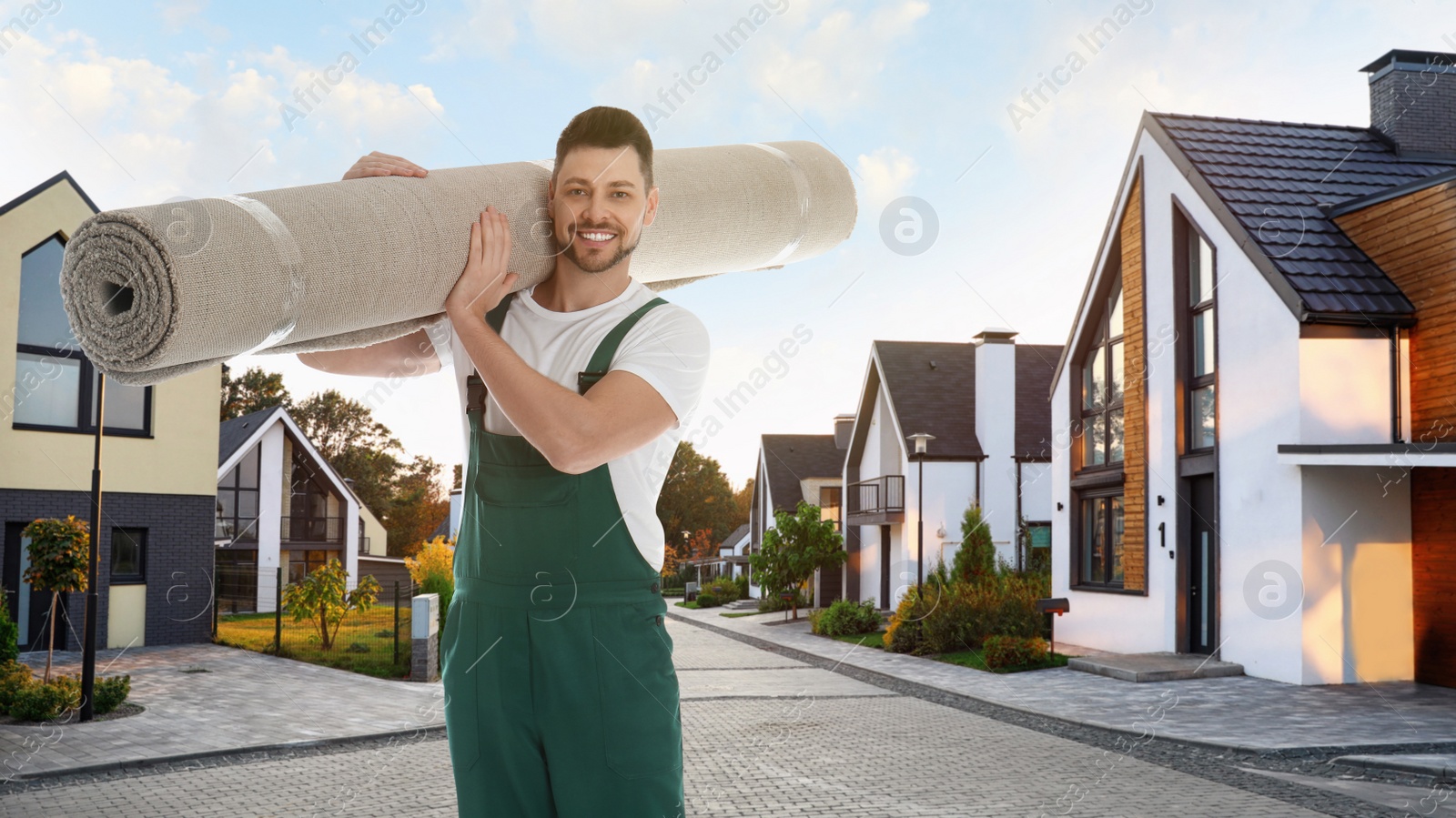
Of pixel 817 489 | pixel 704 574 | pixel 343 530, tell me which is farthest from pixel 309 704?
pixel 704 574

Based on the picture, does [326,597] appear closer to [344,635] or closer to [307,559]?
[344,635]

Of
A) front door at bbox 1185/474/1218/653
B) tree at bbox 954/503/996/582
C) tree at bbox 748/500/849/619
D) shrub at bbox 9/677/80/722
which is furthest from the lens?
tree at bbox 748/500/849/619

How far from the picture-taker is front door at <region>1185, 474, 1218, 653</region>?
1658 centimetres

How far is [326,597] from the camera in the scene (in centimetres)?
1792

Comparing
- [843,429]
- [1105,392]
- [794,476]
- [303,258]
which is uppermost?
[843,429]

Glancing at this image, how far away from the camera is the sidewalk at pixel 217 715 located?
31.6 feet

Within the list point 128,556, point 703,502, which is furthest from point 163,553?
point 703,502

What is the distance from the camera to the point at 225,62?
4.43 m

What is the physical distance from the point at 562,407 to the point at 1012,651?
16.4 meters

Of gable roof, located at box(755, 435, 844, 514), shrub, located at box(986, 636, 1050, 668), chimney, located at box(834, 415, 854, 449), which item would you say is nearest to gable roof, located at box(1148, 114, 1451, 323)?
shrub, located at box(986, 636, 1050, 668)

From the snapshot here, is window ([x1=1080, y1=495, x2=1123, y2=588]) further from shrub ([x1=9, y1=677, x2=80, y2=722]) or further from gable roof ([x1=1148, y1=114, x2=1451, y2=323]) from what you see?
shrub ([x1=9, y1=677, x2=80, y2=722])

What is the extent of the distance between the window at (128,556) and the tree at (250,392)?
37.2 meters

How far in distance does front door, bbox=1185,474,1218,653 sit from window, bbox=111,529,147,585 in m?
17.6

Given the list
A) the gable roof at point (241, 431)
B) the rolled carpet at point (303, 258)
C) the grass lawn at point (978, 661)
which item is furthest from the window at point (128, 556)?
the rolled carpet at point (303, 258)
